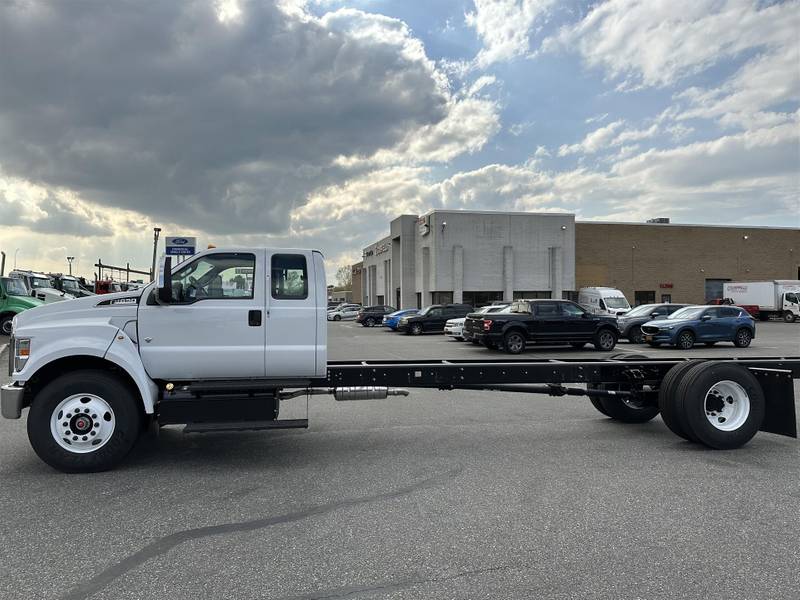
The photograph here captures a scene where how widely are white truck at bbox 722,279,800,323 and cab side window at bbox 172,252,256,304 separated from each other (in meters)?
41.6

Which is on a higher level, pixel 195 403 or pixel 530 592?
pixel 195 403

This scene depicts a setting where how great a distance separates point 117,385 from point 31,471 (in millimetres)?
1193

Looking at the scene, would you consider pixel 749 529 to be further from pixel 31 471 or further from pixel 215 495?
pixel 31 471

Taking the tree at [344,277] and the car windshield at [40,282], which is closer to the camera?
the car windshield at [40,282]

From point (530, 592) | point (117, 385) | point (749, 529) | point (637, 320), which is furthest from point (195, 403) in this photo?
point (637, 320)

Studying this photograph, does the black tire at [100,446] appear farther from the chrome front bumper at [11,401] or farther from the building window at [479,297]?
the building window at [479,297]

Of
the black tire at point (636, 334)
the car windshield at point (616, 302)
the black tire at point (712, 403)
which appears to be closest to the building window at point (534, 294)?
the car windshield at point (616, 302)

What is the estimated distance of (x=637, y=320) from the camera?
71.6 ft

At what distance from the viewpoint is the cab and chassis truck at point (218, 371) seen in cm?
514

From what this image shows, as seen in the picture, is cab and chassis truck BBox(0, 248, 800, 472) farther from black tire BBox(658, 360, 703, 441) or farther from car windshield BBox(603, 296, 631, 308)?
car windshield BBox(603, 296, 631, 308)

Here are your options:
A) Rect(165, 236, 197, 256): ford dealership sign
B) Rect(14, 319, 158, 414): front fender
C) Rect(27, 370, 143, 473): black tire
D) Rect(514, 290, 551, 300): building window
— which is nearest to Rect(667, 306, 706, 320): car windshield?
Rect(165, 236, 197, 256): ford dealership sign

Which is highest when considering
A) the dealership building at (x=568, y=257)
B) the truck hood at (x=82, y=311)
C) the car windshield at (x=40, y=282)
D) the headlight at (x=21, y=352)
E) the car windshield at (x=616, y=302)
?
the dealership building at (x=568, y=257)

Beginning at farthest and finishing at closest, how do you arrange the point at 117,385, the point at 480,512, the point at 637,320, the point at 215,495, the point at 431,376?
1. the point at 637,320
2. the point at 431,376
3. the point at 117,385
4. the point at 215,495
5. the point at 480,512

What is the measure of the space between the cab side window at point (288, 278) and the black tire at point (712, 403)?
4.34 m
